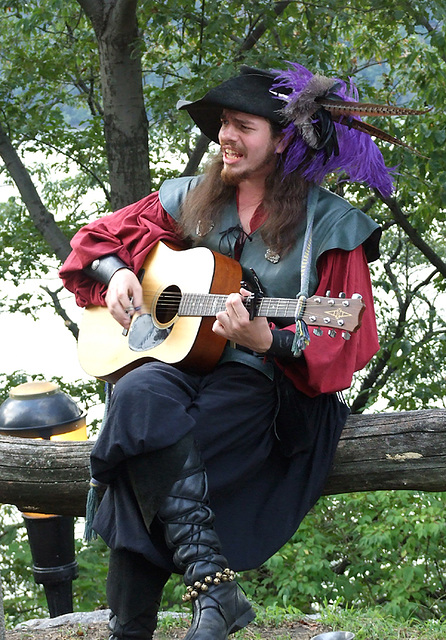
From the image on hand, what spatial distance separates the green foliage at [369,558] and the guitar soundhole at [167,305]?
8.78 feet

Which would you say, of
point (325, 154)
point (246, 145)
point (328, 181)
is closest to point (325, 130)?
point (325, 154)

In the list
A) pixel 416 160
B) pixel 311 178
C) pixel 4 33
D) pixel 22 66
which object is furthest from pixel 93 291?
pixel 4 33

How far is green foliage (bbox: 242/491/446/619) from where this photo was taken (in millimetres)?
5332

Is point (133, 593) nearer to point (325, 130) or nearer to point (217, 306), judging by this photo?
point (217, 306)

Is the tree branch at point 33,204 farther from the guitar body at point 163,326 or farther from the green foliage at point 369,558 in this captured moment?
the guitar body at point 163,326

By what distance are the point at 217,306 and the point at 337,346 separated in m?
0.44

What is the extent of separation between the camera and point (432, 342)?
27.6ft

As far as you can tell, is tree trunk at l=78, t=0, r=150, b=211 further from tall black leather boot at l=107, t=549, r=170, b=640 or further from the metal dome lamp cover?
tall black leather boot at l=107, t=549, r=170, b=640

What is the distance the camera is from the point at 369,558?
6.17 meters

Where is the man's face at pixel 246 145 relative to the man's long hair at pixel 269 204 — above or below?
above

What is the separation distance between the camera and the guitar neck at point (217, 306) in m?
2.61

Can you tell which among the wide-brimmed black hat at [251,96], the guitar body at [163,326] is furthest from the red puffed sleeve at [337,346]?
the wide-brimmed black hat at [251,96]

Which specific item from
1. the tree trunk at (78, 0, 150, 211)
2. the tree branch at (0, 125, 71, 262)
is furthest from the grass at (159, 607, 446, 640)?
the tree branch at (0, 125, 71, 262)

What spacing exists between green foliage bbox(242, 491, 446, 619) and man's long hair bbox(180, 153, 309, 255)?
284cm
